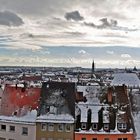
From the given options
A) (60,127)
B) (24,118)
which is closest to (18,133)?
(24,118)

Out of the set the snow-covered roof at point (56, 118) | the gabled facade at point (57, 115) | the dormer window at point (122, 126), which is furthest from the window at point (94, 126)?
the dormer window at point (122, 126)

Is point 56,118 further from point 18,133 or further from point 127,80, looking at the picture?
point 127,80

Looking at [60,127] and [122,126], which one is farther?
[60,127]

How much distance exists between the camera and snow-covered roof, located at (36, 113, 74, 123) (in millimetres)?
63000

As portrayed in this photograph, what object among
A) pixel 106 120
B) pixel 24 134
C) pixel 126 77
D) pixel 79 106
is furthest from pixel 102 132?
pixel 126 77

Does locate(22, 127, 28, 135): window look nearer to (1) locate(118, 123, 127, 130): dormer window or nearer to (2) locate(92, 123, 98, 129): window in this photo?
(2) locate(92, 123, 98, 129): window

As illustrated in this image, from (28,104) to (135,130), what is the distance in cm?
1860

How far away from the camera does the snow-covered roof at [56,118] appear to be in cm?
6300

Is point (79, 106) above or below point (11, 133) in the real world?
above

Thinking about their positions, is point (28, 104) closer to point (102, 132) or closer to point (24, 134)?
point (24, 134)

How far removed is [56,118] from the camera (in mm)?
63469

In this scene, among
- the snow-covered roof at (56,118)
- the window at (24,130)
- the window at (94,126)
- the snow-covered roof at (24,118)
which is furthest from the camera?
the window at (24,130)

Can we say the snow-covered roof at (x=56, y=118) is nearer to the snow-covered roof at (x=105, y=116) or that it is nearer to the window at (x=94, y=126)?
the window at (x=94, y=126)

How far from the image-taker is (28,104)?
220ft
